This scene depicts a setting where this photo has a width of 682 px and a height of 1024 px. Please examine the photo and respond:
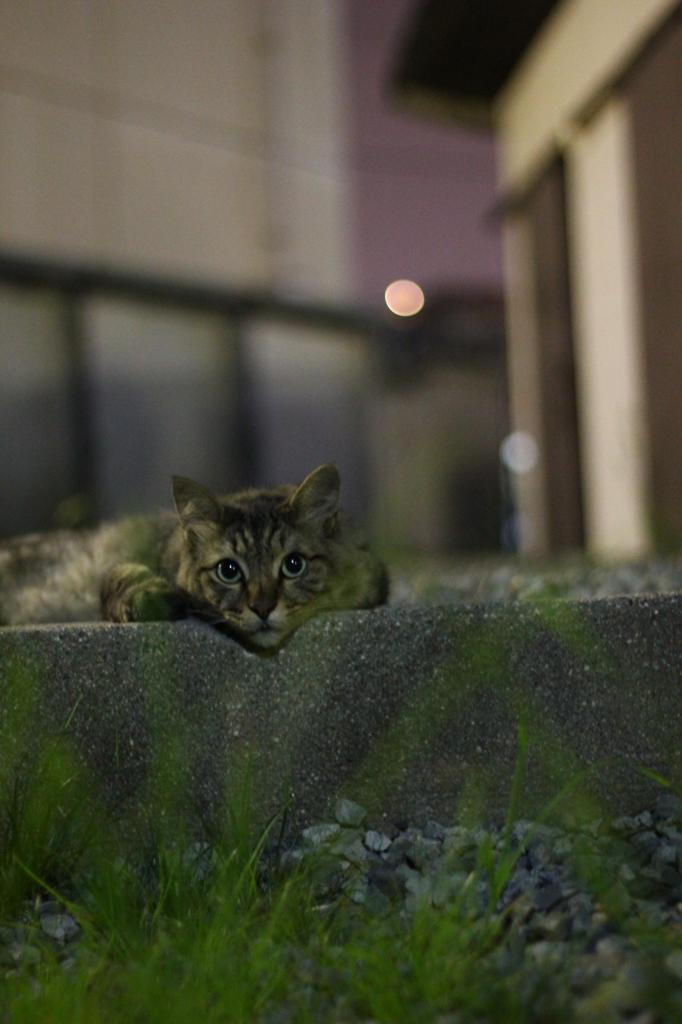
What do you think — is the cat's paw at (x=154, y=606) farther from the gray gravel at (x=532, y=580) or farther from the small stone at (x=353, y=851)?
the gray gravel at (x=532, y=580)

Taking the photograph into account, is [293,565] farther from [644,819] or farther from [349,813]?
[644,819]

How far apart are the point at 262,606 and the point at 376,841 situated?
63 centimetres

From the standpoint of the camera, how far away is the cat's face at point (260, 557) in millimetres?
2584

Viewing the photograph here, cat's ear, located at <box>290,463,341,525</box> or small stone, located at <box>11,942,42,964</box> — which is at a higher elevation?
cat's ear, located at <box>290,463,341,525</box>

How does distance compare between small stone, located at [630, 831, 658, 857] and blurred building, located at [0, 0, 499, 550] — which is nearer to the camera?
small stone, located at [630, 831, 658, 857]

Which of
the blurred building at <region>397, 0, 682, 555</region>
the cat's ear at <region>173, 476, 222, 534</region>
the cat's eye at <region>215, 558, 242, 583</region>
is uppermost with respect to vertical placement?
the blurred building at <region>397, 0, 682, 555</region>

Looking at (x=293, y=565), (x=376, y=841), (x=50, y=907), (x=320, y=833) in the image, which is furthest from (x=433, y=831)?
(x=50, y=907)

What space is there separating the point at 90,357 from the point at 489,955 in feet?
22.8

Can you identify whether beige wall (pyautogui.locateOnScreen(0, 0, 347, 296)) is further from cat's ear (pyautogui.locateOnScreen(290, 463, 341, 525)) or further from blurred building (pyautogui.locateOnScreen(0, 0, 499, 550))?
cat's ear (pyautogui.locateOnScreen(290, 463, 341, 525))

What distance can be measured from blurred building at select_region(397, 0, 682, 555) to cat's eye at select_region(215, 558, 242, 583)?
197 inches

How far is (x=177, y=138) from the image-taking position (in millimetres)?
9945

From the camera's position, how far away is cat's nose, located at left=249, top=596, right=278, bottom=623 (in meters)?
2.56

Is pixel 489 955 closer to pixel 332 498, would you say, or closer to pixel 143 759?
pixel 143 759

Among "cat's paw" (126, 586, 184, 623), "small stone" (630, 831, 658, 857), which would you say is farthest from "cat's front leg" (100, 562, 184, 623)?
"small stone" (630, 831, 658, 857)
